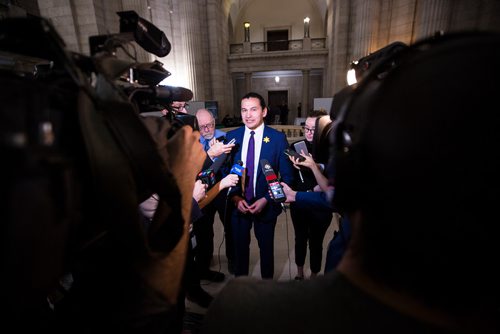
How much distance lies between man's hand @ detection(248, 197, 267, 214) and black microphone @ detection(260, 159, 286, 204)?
0.19 metres

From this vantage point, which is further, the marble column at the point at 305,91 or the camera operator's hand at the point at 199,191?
the marble column at the point at 305,91

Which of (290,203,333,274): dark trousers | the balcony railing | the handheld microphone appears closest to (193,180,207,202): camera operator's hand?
the handheld microphone

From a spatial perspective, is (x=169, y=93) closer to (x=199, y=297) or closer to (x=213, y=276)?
(x=199, y=297)

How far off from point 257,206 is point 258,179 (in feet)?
0.80

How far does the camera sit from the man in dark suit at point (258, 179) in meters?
1.97

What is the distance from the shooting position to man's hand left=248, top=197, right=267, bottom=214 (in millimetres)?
1891

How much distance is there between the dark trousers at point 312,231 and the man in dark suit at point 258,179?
37cm

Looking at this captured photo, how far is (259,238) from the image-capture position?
2.04 meters

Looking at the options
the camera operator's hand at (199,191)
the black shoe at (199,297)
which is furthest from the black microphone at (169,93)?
the black shoe at (199,297)

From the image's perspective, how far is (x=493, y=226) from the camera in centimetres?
42

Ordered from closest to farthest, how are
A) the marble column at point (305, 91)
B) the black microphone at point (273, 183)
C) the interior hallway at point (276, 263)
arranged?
the black microphone at point (273, 183), the interior hallway at point (276, 263), the marble column at point (305, 91)

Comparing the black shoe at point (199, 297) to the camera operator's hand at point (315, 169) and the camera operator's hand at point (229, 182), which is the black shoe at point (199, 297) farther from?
the camera operator's hand at point (315, 169)

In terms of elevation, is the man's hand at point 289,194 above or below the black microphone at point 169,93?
below

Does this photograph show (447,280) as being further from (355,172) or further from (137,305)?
(137,305)
